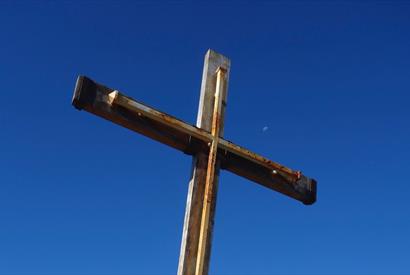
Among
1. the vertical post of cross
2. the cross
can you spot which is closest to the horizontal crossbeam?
the cross

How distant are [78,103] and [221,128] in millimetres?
1434

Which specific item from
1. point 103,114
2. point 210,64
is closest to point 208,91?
point 210,64

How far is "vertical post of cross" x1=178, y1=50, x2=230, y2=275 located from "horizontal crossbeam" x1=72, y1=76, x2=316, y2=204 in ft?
0.52

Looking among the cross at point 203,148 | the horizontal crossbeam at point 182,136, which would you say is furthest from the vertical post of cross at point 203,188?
the horizontal crossbeam at point 182,136

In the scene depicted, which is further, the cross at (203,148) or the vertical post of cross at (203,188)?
the cross at (203,148)

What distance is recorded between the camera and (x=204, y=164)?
532 centimetres

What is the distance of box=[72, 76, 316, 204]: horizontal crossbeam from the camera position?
500cm

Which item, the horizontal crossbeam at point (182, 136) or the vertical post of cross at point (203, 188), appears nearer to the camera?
the vertical post of cross at point (203, 188)

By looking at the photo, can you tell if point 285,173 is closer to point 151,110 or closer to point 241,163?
point 241,163

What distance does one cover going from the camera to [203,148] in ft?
17.7

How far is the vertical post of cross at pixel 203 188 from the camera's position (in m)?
4.79

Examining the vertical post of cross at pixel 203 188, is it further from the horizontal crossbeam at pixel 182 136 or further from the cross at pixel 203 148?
the horizontal crossbeam at pixel 182 136

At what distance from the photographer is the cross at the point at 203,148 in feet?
16.1

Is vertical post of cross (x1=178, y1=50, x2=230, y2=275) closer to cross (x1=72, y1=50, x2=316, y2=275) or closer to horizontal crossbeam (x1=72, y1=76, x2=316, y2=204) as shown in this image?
cross (x1=72, y1=50, x2=316, y2=275)
